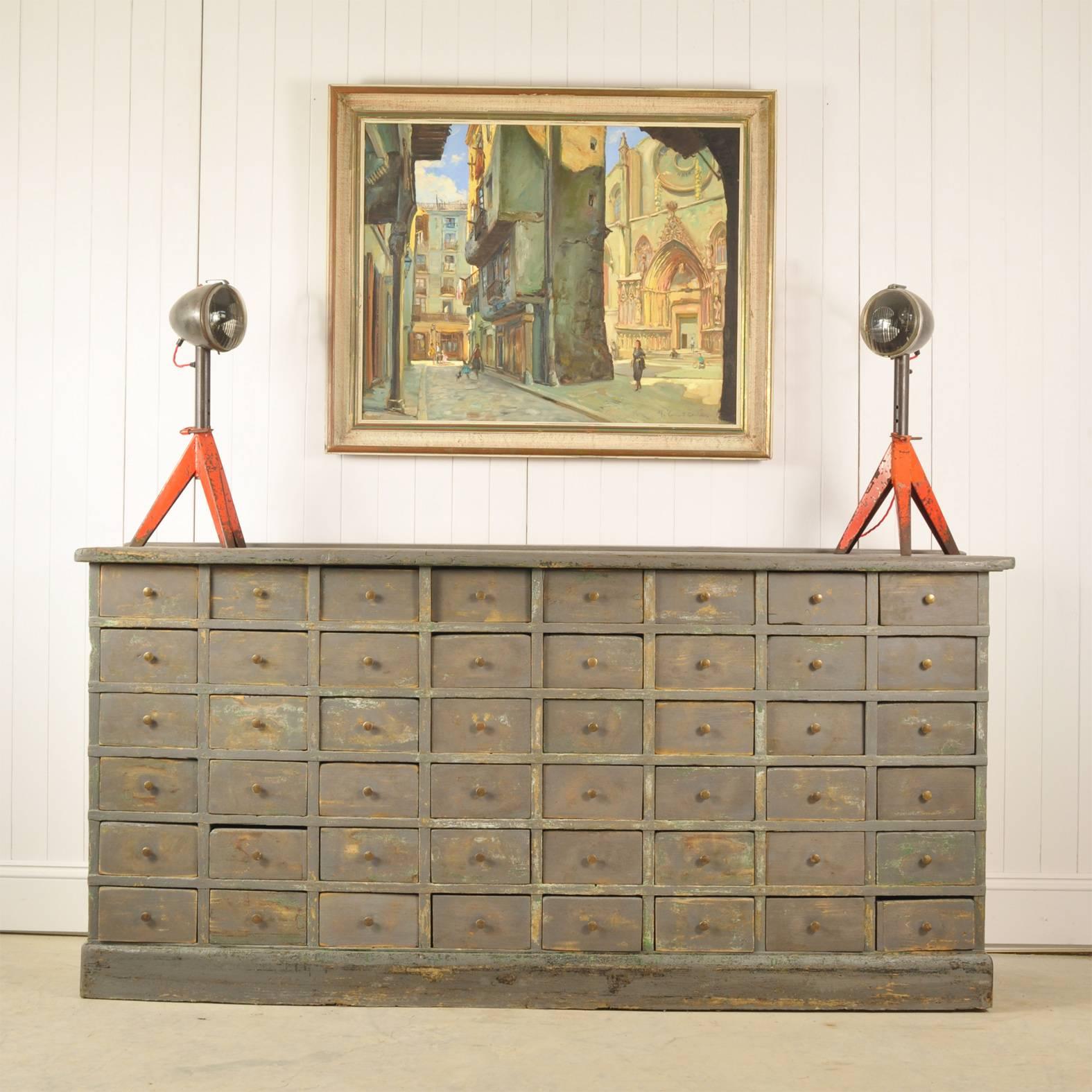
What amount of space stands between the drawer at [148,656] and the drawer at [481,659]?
2.18 feet

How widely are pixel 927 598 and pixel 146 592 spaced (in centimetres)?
209

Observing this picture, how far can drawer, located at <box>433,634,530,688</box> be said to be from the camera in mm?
2697

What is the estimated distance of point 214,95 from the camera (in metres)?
3.24

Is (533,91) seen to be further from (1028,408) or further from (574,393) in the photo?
(1028,408)

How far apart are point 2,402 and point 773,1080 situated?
302 centimetres

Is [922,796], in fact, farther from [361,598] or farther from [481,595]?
[361,598]

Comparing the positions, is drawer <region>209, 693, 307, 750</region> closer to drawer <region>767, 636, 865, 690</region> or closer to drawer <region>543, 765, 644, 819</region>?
drawer <region>543, 765, 644, 819</region>

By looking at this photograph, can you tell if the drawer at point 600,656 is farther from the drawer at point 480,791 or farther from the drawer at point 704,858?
the drawer at point 704,858

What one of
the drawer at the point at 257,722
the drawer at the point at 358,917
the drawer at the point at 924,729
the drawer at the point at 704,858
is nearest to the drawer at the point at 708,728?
the drawer at the point at 704,858

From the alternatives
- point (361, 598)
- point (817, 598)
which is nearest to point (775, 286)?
point (817, 598)

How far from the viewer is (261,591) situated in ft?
8.86

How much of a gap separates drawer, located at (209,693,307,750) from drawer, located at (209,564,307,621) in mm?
227

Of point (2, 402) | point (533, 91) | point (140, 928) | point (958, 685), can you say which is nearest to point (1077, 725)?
point (958, 685)

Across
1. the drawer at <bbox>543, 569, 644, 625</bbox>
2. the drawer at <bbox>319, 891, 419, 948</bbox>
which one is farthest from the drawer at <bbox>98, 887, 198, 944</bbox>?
the drawer at <bbox>543, 569, 644, 625</bbox>
